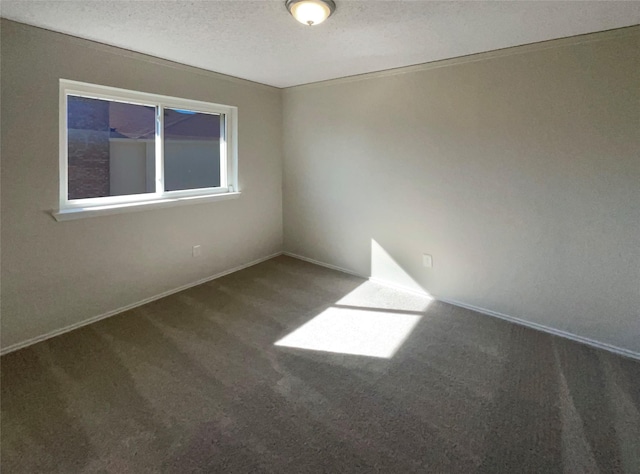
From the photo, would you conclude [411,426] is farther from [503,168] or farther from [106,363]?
[503,168]

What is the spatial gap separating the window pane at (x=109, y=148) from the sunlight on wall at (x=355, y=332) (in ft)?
6.63

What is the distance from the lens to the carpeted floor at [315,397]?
1.62 m

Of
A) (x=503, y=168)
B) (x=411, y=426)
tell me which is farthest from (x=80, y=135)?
(x=503, y=168)

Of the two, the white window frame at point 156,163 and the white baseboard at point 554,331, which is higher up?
the white window frame at point 156,163

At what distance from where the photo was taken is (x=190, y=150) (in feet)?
12.4

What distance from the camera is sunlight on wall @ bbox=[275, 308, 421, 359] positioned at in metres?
2.55

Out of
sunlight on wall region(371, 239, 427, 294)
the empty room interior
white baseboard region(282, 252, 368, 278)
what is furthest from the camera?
white baseboard region(282, 252, 368, 278)

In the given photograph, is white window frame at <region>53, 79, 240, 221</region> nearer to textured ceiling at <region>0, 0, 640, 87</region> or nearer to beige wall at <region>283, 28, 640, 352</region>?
textured ceiling at <region>0, 0, 640, 87</region>

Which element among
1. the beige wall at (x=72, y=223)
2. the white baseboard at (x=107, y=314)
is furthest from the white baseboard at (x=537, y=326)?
the beige wall at (x=72, y=223)

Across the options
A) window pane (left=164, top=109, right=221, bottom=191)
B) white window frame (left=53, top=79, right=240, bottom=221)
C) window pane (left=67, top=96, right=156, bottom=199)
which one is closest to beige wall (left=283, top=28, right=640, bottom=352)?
white window frame (left=53, top=79, right=240, bottom=221)

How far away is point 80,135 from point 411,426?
3178 millimetres

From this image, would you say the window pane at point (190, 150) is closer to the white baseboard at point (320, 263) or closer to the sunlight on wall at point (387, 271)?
the white baseboard at point (320, 263)

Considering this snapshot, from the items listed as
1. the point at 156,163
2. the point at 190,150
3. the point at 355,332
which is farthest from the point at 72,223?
the point at 355,332

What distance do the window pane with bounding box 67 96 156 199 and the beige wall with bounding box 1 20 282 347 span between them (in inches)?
8.7
